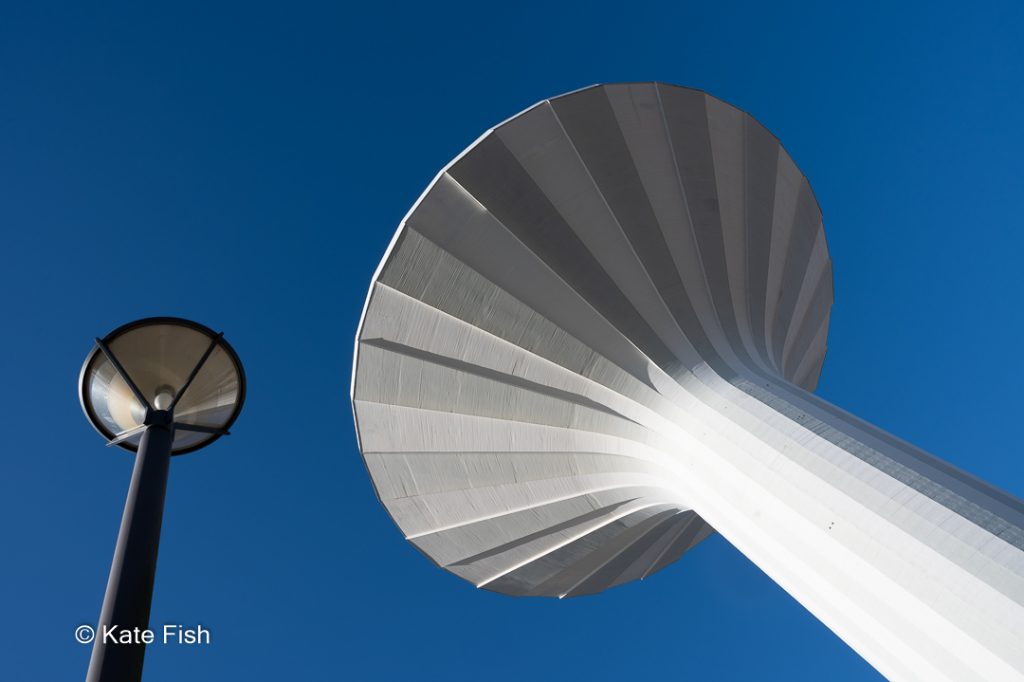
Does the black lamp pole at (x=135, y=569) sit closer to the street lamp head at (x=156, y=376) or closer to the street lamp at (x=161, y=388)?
the street lamp at (x=161, y=388)

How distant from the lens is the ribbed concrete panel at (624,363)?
884 cm

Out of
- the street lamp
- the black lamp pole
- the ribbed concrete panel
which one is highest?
the ribbed concrete panel

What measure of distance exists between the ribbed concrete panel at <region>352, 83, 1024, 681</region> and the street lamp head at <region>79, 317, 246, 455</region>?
19.8ft

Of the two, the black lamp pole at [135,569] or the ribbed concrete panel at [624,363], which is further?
the ribbed concrete panel at [624,363]

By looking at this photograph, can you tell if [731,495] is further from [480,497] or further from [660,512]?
[480,497]

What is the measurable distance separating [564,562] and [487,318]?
581 cm

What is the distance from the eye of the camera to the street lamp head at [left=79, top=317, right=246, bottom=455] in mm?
5203

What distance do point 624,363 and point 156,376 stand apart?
23.9 feet

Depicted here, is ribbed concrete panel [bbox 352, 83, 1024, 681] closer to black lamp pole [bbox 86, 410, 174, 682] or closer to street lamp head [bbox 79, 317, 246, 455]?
street lamp head [bbox 79, 317, 246, 455]

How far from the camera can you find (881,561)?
7.84 metres

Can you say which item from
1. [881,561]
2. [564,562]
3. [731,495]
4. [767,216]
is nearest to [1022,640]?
[881,561]

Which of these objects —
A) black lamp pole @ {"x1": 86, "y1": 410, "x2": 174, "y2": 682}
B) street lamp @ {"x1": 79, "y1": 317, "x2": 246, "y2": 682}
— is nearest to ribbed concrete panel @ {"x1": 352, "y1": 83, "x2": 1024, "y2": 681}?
street lamp @ {"x1": 79, "y1": 317, "x2": 246, "y2": 682}

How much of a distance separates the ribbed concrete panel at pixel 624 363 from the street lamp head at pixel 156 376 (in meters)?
6.04

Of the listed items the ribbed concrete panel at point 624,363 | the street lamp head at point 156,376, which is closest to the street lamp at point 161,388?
the street lamp head at point 156,376
